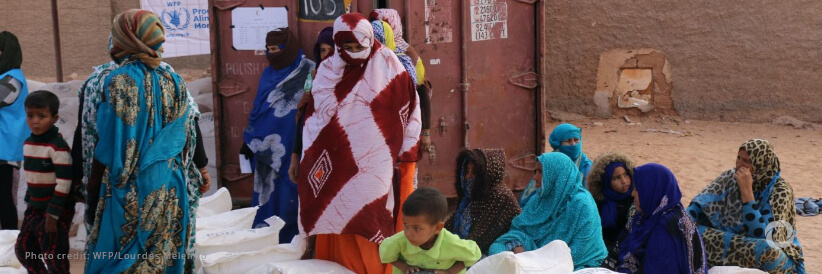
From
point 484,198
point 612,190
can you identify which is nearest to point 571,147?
point 612,190

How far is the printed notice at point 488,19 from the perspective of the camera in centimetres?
686

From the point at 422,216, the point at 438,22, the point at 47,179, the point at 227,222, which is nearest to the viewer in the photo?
Result: the point at 422,216

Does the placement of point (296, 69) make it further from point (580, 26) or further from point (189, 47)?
point (580, 26)

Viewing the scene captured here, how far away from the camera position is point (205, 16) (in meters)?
10.2

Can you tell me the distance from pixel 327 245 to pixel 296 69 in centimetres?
176

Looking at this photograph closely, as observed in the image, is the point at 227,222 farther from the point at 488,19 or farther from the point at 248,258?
Result: the point at 488,19

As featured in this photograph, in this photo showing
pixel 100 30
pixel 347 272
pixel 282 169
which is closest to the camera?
pixel 347 272

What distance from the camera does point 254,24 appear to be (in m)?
6.61

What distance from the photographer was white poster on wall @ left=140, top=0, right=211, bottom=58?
10148 millimetres

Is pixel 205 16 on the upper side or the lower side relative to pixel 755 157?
upper

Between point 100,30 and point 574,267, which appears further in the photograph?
point 100,30

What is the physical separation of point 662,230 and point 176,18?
7185mm

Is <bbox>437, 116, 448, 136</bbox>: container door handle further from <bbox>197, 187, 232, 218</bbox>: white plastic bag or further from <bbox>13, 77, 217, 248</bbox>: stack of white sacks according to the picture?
<bbox>197, 187, 232, 218</bbox>: white plastic bag

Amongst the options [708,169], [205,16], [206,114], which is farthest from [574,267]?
[205,16]
